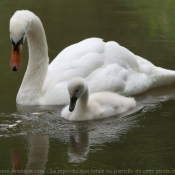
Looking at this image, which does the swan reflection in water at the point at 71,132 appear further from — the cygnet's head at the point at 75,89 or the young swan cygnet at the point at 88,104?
the cygnet's head at the point at 75,89

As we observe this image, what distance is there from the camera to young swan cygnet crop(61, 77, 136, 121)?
975 cm

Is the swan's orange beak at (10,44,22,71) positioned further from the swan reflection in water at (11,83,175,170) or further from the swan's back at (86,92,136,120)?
the swan's back at (86,92,136,120)

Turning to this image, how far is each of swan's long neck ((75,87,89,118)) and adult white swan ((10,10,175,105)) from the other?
0.73 metres

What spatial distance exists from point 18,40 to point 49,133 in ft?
5.04

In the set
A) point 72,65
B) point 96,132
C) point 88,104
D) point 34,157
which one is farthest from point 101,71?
point 34,157

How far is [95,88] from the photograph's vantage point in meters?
10.8

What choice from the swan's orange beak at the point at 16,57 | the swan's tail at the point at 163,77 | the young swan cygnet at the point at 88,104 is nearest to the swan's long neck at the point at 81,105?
the young swan cygnet at the point at 88,104

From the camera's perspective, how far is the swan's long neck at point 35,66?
10.9 m

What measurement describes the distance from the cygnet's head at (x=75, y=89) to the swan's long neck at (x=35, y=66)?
1193mm

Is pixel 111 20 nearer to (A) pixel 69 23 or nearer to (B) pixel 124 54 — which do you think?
(A) pixel 69 23

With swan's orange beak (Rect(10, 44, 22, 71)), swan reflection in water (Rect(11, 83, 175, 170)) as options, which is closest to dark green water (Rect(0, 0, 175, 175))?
swan reflection in water (Rect(11, 83, 175, 170))

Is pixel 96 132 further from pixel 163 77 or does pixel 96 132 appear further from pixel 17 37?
pixel 163 77

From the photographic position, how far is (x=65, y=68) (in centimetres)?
1087

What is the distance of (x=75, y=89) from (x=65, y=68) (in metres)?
1.21
